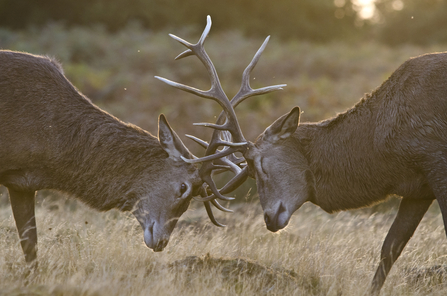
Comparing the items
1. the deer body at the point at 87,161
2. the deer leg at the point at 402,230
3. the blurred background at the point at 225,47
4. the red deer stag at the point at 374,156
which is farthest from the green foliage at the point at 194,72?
the deer leg at the point at 402,230

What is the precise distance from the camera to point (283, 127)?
646 cm

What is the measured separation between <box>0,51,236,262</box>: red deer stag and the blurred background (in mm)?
4580

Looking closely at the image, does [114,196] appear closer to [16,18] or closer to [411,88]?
[411,88]

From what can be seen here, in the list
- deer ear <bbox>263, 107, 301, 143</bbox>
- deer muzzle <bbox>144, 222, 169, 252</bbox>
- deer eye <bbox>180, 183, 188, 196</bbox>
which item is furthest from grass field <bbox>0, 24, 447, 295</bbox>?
deer ear <bbox>263, 107, 301, 143</bbox>

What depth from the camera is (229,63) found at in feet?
85.7

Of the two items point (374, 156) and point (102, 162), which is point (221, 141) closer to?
point (102, 162)

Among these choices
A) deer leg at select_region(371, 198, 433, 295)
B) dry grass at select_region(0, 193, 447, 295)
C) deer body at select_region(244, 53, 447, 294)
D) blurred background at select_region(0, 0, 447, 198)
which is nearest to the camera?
dry grass at select_region(0, 193, 447, 295)

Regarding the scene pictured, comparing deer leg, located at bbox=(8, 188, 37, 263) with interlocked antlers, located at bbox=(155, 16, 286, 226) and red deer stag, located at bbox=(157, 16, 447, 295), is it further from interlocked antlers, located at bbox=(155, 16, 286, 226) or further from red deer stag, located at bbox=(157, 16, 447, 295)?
red deer stag, located at bbox=(157, 16, 447, 295)

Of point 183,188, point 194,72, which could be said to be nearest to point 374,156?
point 183,188

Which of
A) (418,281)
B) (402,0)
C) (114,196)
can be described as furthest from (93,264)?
(402,0)

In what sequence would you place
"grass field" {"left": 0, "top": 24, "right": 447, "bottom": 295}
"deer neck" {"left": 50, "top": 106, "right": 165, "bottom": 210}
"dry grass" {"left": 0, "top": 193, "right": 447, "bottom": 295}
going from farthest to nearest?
"deer neck" {"left": 50, "top": 106, "right": 165, "bottom": 210}
"grass field" {"left": 0, "top": 24, "right": 447, "bottom": 295}
"dry grass" {"left": 0, "top": 193, "right": 447, "bottom": 295}

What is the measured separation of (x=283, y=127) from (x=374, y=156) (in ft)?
3.60

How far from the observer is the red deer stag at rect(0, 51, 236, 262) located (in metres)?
6.34

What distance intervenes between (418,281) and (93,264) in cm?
370
